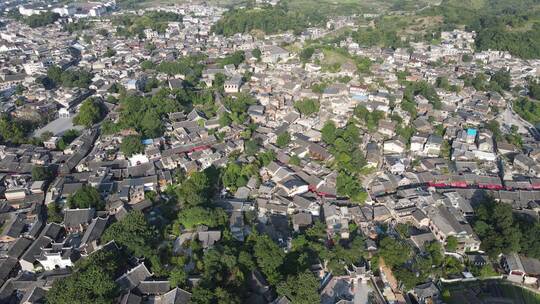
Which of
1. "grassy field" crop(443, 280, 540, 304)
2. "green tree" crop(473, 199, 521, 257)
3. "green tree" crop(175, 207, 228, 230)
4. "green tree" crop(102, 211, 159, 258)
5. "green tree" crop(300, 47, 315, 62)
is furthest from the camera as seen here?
"green tree" crop(300, 47, 315, 62)

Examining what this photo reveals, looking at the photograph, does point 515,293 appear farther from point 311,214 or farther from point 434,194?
point 311,214

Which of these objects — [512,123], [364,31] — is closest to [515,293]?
[512,123]

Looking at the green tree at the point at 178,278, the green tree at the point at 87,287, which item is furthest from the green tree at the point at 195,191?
the green tree at the point at 87,287

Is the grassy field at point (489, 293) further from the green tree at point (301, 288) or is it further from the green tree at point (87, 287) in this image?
the green tree at point (87, 287)

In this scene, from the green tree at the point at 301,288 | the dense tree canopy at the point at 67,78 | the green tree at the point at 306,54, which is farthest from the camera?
the green tree at the point at 306,54

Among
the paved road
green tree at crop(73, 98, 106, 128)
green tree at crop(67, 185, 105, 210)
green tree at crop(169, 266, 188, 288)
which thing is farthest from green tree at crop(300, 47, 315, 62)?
green tree at crop(169, 266, 188, 288)

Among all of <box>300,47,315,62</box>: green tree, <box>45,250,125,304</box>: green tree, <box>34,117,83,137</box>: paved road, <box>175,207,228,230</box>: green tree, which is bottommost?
<box>34,117,83,137</box>: paved road

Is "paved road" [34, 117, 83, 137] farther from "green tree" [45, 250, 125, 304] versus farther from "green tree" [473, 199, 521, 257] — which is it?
"green tree" [473, 199, 521, 257]
